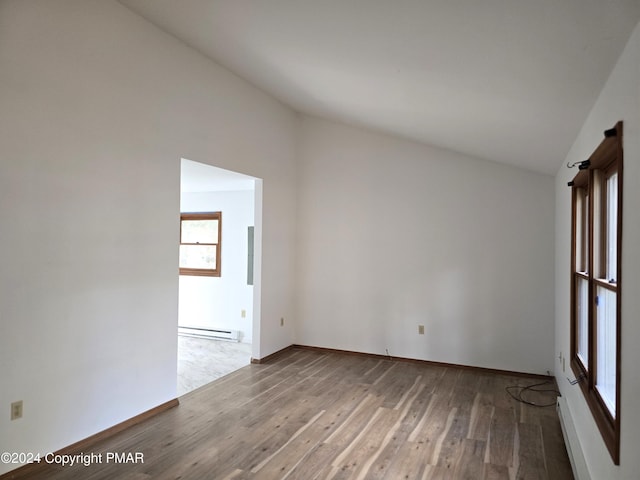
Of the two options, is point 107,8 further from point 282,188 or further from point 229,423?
point 229,423

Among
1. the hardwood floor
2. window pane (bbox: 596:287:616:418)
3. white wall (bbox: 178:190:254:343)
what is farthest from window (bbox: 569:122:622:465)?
white wall (bbox: 178:190:254:343)

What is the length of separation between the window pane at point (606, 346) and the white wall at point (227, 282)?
14.9ft

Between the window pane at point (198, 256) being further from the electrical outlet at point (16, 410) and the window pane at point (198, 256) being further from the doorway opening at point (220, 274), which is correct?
the electrical outlet at point (16, 410)

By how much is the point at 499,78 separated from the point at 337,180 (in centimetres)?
330

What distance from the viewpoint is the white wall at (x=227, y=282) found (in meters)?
6.25

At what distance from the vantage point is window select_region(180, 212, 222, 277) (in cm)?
652

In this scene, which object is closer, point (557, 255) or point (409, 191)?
point (557, 255)

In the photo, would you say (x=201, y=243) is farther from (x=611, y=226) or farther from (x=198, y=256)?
(x=611, y=226)

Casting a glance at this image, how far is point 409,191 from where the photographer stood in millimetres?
5105

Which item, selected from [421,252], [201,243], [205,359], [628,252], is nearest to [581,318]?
[628,252]

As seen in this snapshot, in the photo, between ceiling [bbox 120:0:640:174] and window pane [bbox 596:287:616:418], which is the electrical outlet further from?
window pane [bbox 596:287:616:418]

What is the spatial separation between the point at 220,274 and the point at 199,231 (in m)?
0.84

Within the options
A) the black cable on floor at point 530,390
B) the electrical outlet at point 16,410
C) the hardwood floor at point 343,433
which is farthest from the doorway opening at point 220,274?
the black cable on floor at point 530,390

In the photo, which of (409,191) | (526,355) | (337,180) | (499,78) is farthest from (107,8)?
(526,355)
